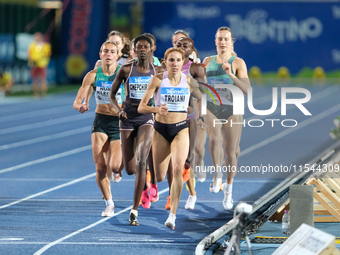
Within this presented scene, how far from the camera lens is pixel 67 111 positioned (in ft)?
73.0

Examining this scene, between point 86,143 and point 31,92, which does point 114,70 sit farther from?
point 31,92

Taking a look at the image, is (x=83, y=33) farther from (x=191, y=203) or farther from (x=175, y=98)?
(x=175, y=98)

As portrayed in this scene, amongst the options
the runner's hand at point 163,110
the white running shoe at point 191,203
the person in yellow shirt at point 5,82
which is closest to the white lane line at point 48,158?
the white running shoe at point 191,203

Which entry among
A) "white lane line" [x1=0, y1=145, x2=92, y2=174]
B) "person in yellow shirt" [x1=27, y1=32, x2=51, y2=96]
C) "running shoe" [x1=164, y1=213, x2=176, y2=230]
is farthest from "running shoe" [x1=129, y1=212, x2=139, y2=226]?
"person in yellow shirt" [x1=27, y1=32, x2=51, y2=96]

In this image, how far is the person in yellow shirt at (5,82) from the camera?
25797mm

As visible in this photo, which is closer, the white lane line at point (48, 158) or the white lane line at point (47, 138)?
the white lane line at point (48, 158)

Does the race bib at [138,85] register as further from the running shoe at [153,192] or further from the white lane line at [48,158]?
the white lane line at [48,158]

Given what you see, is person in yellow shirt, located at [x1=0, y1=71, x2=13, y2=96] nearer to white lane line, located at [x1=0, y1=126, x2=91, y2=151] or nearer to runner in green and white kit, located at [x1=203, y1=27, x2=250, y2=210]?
white lane line, located at [x1=0, y1=126, x2=91, y2=151]

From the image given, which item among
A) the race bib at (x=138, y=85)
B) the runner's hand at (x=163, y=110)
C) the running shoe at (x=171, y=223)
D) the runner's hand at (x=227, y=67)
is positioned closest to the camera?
the running shoe at (x=171, y=223)

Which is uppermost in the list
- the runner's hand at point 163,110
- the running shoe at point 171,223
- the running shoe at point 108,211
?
the runner's hand at point 163,110

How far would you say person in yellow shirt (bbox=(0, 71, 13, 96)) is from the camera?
2580 cm

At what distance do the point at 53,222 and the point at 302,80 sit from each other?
25986 mm

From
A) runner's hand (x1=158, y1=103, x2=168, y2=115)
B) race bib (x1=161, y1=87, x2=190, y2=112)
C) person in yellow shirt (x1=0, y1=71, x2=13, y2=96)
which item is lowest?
person in yellow shirt (x1=0, y1=71, x2=13, y2=96)

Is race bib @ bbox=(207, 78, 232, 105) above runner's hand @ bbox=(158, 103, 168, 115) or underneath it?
above
